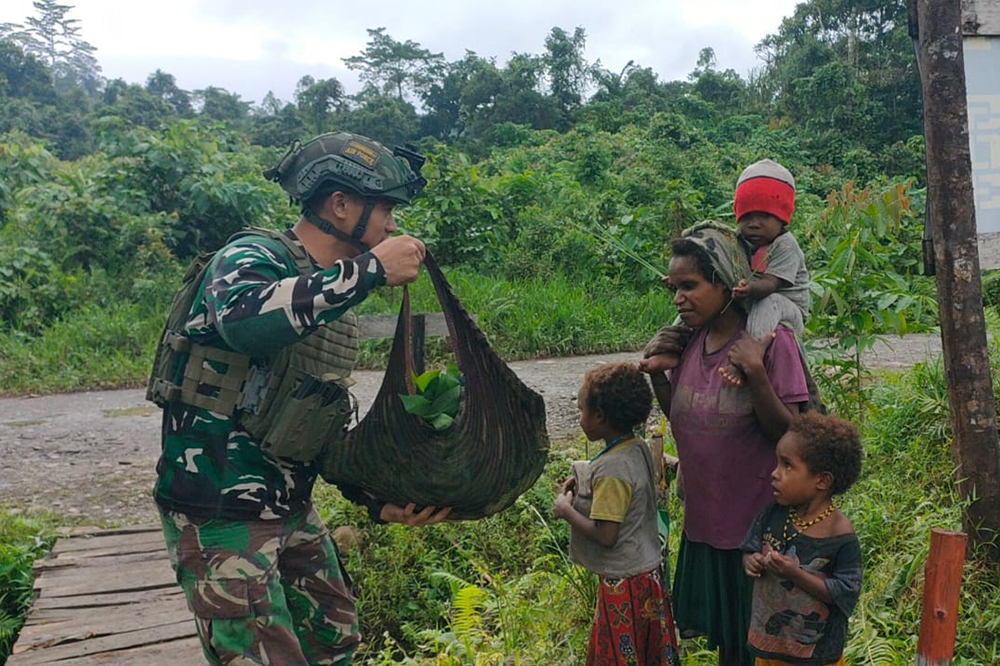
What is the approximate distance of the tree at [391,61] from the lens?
118ft

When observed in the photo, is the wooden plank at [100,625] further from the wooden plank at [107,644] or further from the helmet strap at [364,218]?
the helmet strap at [364,218]

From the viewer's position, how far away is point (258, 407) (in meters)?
2.26

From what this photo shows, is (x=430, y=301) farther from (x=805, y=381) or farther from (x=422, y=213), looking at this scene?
(x=805, y=381)

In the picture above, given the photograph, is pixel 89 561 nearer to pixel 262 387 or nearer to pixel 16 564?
pixel 16 564

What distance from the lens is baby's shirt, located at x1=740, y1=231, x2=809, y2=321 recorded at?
2648mm

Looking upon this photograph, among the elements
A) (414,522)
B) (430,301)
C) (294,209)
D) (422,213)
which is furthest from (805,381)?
(294,209)

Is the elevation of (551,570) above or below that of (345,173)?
below

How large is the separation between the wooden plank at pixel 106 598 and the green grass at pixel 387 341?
4.06 meters

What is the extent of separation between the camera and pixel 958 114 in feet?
9.93

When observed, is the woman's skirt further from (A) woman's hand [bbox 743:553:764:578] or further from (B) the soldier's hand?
(B) the soldier's hand

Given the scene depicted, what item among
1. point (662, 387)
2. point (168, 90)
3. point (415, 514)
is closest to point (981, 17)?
point (662, 387)

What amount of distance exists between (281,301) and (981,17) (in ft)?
8.66

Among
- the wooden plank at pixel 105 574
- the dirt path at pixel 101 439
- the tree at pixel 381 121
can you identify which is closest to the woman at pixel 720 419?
the wooden plank at pixel 105 574

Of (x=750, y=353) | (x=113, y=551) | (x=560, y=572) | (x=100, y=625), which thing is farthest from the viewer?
(x=113, y=551)
